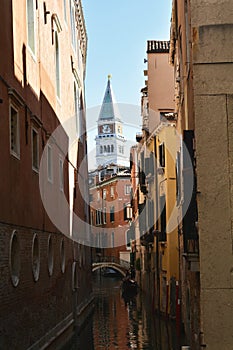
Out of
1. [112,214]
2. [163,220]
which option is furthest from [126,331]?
[112,214]

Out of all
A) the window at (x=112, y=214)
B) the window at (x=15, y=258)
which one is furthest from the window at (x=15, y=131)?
the window at (x=112, y=214)

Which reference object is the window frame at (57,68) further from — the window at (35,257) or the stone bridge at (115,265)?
the stone bridge at (115,265)

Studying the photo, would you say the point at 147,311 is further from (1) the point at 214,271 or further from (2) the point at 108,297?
(1) the point at 214,271

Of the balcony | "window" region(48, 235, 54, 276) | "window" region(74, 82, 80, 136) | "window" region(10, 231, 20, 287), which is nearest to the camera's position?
"window" region(10, 231, 20, 287)

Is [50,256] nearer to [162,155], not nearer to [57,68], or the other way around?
[57,68]

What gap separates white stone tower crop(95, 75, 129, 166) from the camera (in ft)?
501

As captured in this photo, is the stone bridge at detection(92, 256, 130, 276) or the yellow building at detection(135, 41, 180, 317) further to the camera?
the stone bridge at detection(92, 256, 130, 276)

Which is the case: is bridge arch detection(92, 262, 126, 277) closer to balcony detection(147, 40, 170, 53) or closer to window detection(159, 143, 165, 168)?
balcony detection(147, 40, 170, 53)

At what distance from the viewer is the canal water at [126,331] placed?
63.4 ft

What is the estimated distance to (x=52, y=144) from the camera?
64.8 ft

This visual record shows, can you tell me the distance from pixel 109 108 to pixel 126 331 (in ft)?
438

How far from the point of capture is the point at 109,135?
6132 inches

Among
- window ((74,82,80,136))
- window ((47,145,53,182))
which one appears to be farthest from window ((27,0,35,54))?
window ((74,82,80,136))

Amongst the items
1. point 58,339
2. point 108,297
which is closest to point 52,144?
point 58,339
